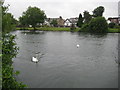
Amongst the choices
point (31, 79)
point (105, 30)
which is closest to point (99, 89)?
point (31, 79)

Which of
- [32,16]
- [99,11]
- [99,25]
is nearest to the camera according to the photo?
[99,25]

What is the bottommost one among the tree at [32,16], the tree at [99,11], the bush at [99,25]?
the bush at [99,25]

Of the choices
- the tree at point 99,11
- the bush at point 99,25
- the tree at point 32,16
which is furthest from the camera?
the tree at point 99,11

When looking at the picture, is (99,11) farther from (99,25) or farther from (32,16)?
(32,16)

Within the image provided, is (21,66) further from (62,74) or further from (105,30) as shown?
(105,30)

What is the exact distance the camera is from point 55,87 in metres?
9.29

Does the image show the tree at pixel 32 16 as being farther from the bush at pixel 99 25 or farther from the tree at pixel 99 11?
the tree at pixel 99 11

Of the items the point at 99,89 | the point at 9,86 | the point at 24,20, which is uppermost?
the point at 24,20

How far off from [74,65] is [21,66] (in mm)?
5098

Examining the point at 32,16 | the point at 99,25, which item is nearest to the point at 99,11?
the point at 99,25

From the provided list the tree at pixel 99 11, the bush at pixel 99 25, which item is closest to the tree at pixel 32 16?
the bush at pixel 99 25

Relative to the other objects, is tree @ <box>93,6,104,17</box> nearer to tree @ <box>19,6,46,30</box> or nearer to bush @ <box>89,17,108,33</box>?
bush @ <box>89,17,108,33</box>

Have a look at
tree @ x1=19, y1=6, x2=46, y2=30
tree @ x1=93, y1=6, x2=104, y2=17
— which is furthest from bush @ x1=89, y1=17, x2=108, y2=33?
tree @ x1=93, y1=6, x2=104, y2=17

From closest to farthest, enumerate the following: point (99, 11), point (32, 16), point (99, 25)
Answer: point (99, 25) → point (32, 16) → point (99, 11)
